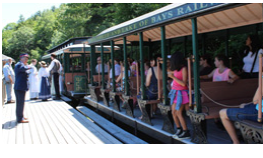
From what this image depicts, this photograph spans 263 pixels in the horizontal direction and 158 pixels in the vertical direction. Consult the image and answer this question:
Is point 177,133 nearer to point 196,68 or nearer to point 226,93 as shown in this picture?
point 226,93

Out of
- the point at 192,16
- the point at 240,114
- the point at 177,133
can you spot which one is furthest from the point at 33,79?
the point at 240,114

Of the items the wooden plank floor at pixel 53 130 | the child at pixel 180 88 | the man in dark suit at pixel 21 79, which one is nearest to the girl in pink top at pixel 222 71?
the child at pixel 180 88

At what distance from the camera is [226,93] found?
468cm

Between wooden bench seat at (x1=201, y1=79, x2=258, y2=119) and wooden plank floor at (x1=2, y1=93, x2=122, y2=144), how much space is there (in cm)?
189

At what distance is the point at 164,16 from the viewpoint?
4.76 metres

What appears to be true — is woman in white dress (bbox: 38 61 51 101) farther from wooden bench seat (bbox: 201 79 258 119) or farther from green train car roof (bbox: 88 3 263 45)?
wooden bench seat (bbox: 201 79 258 119)

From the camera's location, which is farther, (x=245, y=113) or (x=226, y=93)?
(x=226, y=93)

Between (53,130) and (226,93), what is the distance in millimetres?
3943

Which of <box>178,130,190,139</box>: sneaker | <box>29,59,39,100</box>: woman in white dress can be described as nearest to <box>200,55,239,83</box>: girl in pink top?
<box>178,130,190,139</box>: sneaker

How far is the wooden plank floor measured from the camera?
5.39 m

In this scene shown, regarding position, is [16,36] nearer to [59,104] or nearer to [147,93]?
[59,104]

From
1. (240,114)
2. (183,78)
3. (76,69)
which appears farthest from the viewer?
(76,69)

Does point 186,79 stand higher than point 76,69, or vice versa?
point 76,69

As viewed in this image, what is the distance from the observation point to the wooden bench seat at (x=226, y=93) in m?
4.45
